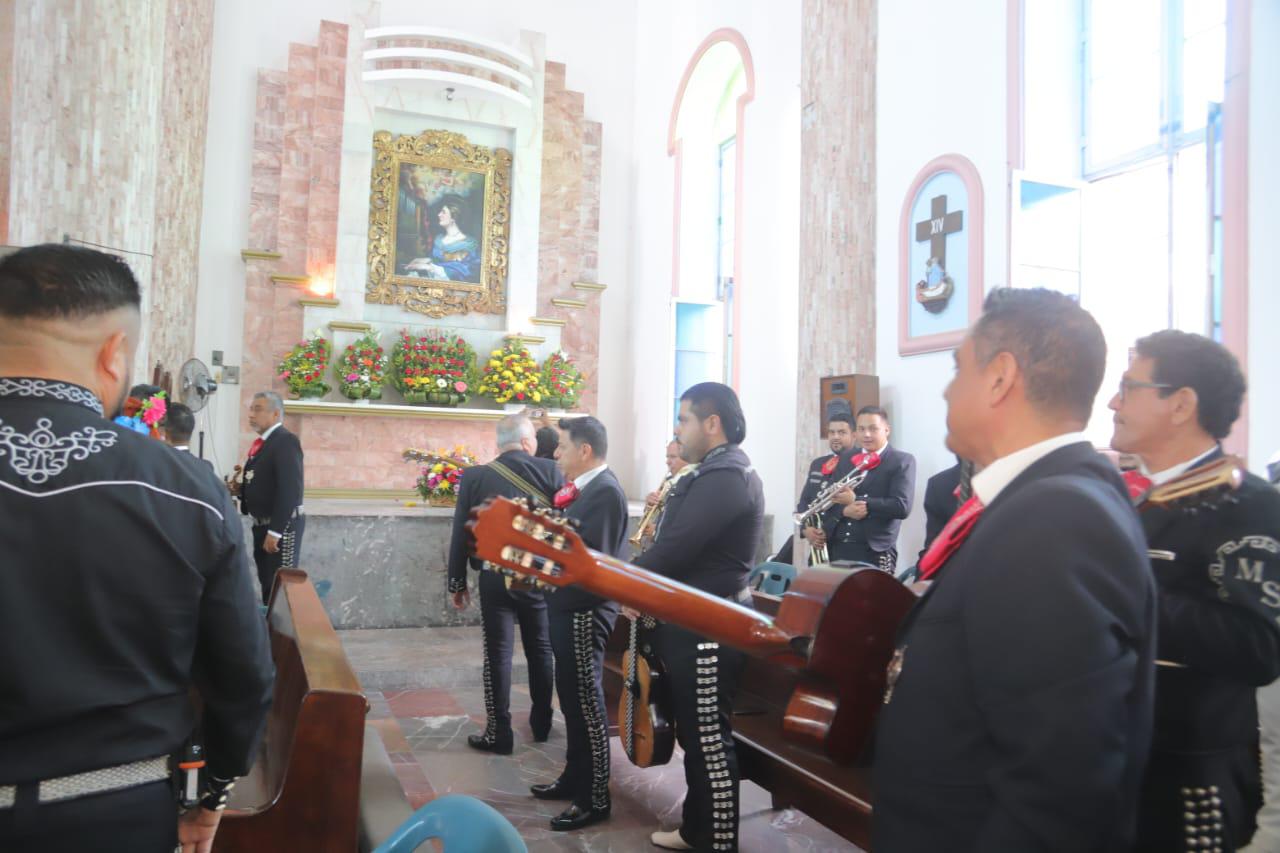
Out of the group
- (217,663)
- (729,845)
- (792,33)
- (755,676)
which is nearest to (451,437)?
(792,33)

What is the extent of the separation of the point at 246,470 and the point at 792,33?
6763 mm

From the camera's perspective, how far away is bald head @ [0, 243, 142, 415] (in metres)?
1.42

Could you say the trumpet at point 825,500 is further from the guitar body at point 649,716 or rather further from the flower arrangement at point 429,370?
the flower arrangement at point 429,370

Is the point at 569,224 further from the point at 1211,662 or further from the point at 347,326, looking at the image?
the point at 1211,662

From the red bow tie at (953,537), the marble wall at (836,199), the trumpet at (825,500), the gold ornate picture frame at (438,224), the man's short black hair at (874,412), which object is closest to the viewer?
the red bow tie at (953,537)

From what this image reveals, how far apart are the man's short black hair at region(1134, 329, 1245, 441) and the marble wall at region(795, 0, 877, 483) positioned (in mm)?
5209

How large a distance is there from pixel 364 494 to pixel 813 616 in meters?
9.75

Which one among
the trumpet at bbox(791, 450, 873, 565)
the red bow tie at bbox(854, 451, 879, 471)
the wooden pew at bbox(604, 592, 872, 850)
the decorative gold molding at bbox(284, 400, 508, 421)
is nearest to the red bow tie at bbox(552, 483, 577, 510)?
the wooden pew at bbox(604, 592, 872, 850)

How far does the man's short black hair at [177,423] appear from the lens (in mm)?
5145

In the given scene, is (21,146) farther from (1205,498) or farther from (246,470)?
(1205,498)

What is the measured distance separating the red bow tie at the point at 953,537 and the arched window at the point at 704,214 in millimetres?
9651

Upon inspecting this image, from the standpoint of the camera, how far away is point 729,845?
3.00m

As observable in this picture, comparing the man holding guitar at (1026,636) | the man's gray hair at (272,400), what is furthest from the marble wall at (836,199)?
the man holding guitar at (1026,636)

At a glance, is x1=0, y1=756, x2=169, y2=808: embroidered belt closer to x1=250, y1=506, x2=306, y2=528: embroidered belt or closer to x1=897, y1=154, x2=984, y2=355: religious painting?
x1=250, y1=506, x2=306, y2=528: embroidered belt
